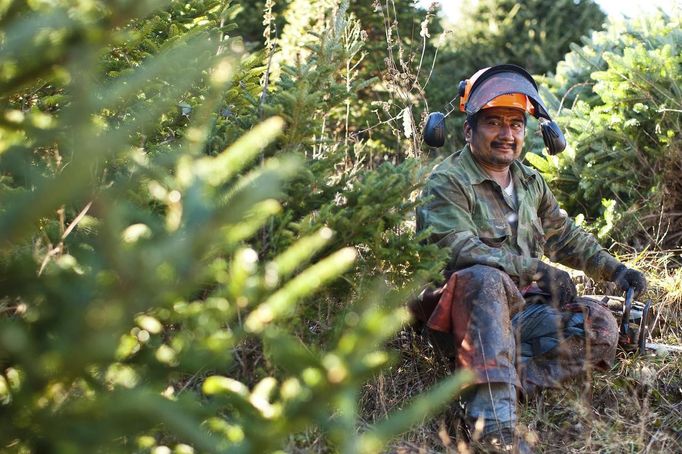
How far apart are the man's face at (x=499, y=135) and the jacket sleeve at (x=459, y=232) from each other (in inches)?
9.9

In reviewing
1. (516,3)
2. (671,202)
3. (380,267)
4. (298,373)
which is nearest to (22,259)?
(298,373)

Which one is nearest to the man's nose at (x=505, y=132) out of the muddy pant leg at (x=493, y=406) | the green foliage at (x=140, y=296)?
the muddy pant leg at (x=493, y=406)

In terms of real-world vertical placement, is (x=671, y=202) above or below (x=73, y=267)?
below

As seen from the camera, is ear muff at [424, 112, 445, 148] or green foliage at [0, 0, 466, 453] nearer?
green foliage at [0, 0, 466, 453]

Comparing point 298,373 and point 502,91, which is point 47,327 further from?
point 502,91

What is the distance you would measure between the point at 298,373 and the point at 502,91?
2.63m

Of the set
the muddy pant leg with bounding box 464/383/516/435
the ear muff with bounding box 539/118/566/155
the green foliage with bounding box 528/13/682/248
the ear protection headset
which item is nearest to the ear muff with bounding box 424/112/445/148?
the ear protection headset

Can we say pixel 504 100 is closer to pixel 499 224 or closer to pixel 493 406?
pixel 499 224

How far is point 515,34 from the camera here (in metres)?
12.4

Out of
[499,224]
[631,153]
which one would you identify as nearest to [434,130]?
[499,224]

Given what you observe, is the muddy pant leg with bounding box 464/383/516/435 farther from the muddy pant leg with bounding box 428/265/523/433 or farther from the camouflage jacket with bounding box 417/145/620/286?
the camouflage jacket with bounding box 417/145/620/286

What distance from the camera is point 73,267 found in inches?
60.0

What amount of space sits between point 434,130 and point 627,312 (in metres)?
1.25

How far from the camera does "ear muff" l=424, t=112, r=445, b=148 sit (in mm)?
3807
